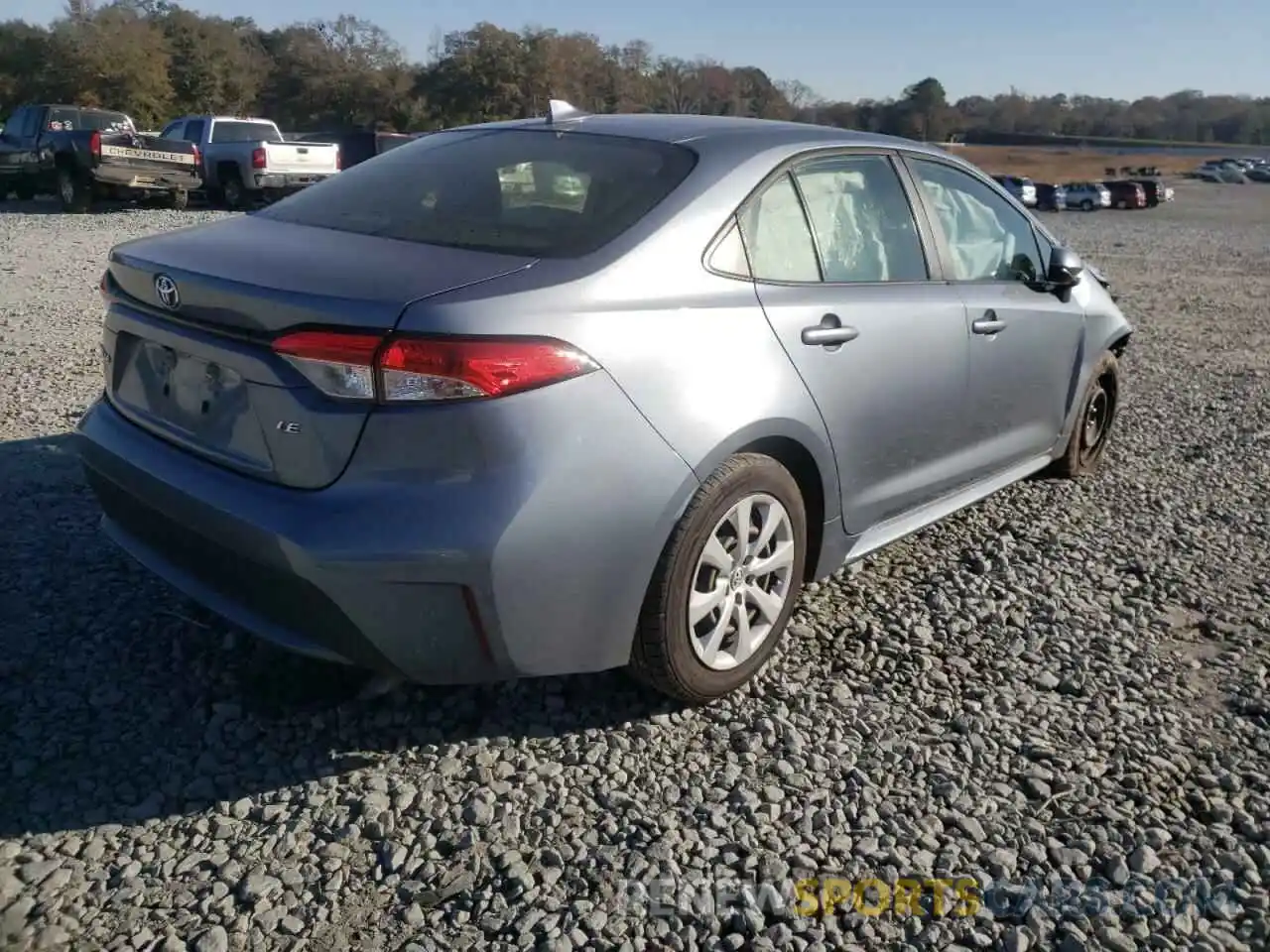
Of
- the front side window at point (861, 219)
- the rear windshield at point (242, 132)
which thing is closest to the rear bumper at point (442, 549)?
the front side window at point (861, 219)

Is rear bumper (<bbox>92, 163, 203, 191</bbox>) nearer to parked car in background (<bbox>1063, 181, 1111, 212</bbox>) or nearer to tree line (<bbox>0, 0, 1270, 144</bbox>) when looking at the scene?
tree line (<bbox>0, 0, 1270, 144</bbox>)

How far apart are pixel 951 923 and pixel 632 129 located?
2445 mm

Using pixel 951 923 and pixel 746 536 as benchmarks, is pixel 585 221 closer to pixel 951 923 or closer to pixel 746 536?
pixel 746 536

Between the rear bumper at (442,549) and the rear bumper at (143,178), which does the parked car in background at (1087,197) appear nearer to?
the rear bumper at (143,178)

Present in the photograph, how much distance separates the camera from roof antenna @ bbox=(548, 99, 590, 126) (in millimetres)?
3832

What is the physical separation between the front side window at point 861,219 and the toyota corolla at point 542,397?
0.01m

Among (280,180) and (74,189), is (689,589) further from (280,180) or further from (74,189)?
(74,189)

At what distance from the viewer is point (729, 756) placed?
2.92 metres

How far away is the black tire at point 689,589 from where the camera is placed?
9.25ft

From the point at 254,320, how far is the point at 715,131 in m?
1.62

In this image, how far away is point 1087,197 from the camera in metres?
46.9

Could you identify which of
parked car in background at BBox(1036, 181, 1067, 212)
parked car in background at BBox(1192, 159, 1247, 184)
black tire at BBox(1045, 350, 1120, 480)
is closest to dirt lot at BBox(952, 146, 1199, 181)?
parked car in background at BBox(1192, 159, 1247, 184)

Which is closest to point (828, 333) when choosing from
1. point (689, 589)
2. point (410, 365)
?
point (689, 589)

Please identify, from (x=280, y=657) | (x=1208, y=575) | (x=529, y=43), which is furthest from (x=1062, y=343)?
(x=529, y=43)
